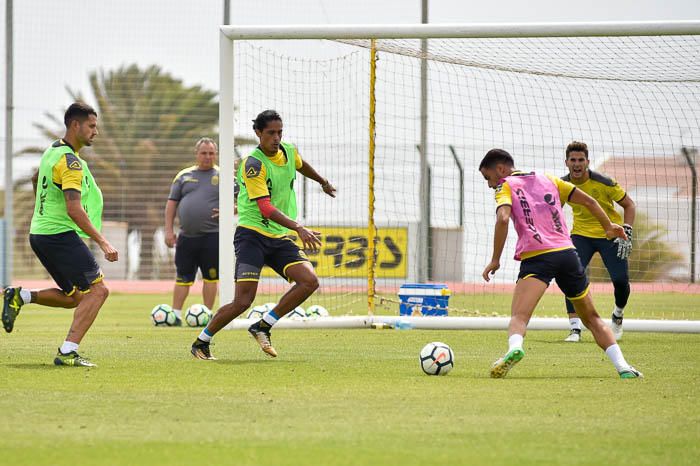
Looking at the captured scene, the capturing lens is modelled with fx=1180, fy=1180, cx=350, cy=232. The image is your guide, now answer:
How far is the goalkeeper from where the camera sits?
493 inches

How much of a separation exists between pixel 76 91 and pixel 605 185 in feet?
78.4

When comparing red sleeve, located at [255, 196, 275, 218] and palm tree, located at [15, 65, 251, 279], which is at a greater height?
palm tree, located at [15, 65, 251, 279]

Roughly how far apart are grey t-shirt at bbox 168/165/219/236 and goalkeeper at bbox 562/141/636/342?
4612 millimetres

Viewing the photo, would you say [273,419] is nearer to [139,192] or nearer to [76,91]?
[139,192]

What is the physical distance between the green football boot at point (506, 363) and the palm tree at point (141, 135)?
21.7 metres

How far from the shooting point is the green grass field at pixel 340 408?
571 centimetres

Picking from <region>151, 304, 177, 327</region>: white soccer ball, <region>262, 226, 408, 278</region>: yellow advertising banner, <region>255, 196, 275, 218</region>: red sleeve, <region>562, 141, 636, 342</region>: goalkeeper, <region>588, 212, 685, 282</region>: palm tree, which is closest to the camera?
<region>255, 196, 275, 218</region>: red sleeve

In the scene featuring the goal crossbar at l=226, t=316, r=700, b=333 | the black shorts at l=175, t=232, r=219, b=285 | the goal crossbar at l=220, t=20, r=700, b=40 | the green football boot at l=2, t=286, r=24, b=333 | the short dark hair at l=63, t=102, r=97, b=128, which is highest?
the goal crossbar at l=220, t=20, r=700, b=40

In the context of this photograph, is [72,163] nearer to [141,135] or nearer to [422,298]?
[422,298]

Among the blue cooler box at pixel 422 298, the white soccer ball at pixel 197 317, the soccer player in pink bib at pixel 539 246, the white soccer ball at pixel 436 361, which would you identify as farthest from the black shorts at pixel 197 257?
the soccer player in pink bib at pixel 539 246

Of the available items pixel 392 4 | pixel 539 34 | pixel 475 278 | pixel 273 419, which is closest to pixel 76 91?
pixel 392 4

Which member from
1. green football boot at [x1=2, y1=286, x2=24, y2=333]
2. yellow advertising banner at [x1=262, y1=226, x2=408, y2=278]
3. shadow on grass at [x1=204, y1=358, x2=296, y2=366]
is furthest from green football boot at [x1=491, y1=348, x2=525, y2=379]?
yellow advertising banner at [x1=262, y1=226, x2=408, y2=278]

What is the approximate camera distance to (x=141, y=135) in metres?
35.7

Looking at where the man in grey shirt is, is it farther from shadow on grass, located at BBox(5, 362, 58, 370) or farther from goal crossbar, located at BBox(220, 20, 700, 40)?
shadow on grass, located at BBox(5, 362, 58, 370)
